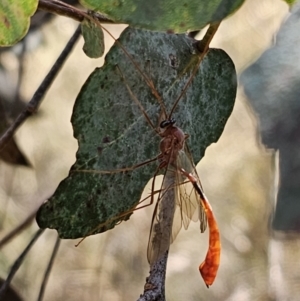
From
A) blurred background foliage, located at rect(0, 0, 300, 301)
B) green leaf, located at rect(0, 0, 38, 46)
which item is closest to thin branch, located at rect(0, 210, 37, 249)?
blurred background foliage, located at rect(0, 0, 300, 301)

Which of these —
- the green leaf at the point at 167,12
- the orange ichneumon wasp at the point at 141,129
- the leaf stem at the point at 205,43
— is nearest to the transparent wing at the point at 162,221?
the orange ichneumon wasp at the point at 141,129

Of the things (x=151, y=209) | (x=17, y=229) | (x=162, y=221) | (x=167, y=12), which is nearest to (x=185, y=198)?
(x=162, y=221)

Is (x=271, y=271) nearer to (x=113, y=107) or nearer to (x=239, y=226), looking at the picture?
(x=239, y=226)

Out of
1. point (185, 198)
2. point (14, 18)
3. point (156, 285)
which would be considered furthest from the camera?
point (185, 198)

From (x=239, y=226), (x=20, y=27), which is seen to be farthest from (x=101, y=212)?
(x=239, y=226)

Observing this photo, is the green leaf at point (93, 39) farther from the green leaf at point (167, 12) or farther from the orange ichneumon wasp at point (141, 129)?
the green leaf at point (167, 12)

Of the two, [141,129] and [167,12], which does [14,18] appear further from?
[141,129]
